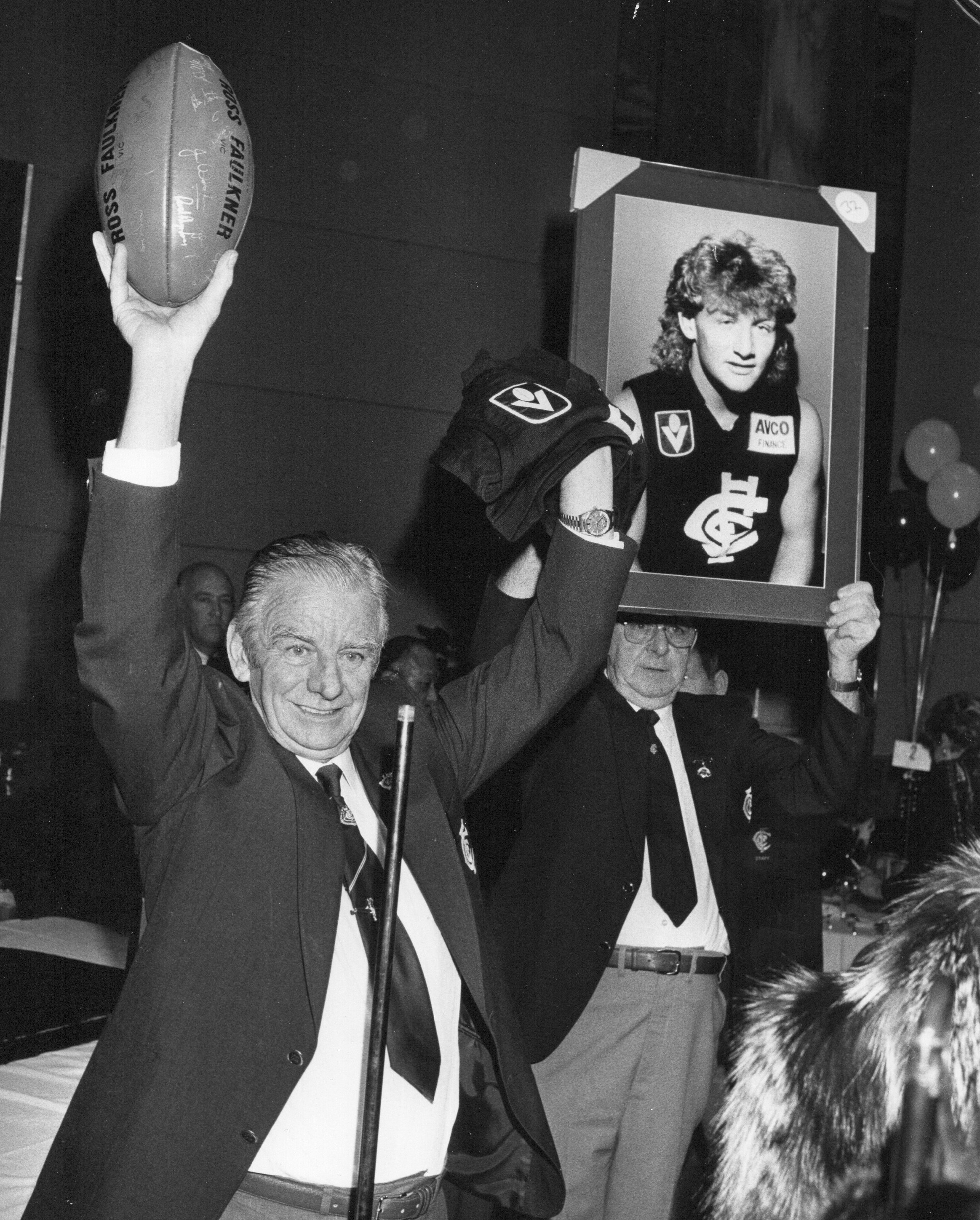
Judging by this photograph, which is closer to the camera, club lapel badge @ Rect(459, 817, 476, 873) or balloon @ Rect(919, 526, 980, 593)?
club lapel badge @ Rect(459, 817, 476, 873)

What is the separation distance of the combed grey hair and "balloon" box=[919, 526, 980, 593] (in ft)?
13.7

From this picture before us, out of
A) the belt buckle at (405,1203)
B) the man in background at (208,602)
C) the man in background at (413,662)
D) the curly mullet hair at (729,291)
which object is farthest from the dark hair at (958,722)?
the belt buckle at (405,1203)

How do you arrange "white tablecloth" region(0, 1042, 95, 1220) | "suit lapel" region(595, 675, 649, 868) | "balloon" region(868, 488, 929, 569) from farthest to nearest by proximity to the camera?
"balloon" region(868, 488, 929, 569), "suit lapel" region(595, 675, 649, 868), "white tablecloth" region(0, 1042, 95, 1220)

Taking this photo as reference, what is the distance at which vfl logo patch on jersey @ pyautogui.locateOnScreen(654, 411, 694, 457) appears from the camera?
232 centimetres

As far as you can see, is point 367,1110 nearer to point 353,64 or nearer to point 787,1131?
point 787,1131

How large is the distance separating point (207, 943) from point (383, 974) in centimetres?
35

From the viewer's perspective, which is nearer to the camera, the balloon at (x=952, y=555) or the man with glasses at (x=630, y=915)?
the man with glasses at (x=630, y=915)

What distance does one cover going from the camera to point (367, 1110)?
106cm

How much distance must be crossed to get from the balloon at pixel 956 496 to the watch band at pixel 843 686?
2.98 meters

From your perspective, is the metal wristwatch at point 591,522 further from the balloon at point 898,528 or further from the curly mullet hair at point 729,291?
the balloon at point 898,528

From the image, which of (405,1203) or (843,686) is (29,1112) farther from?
(843,686)

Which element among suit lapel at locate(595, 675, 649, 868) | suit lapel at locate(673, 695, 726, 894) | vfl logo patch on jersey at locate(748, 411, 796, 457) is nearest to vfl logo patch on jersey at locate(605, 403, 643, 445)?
vfl logo patch on jersey at locate(748, 411, 796, 457)

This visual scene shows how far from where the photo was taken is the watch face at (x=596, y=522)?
5.95 ft

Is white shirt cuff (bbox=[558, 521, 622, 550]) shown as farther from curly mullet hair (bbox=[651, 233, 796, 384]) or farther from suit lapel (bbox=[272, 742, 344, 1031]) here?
curly mullet hair (bbox=[651, 233, 796, 384])
